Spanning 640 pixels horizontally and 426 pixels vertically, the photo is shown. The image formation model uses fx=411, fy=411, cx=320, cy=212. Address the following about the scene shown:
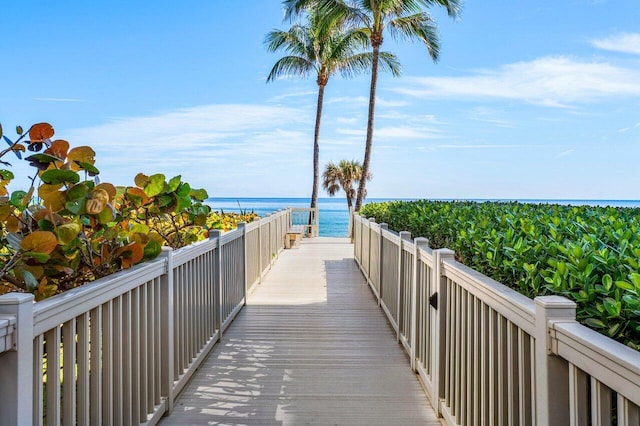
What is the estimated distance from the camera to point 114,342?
1.92 meters

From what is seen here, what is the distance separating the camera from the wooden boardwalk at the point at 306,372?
260cm

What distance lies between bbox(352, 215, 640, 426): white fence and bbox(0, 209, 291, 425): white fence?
1590 millimetres

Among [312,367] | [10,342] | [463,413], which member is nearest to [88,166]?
[10,342]

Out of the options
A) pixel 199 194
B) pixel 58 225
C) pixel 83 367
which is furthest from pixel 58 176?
pixel 199 194

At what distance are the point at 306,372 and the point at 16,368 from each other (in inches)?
91.5

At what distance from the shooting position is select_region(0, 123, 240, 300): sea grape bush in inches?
76.2

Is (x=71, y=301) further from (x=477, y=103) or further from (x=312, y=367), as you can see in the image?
(x=477, y=103)

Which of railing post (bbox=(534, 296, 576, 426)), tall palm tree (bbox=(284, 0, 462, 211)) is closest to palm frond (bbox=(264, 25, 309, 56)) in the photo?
tall palm tree (bbox=(284, 0, 462, 211))

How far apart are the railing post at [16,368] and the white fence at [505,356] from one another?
62.3 inches

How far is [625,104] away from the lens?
32.0m

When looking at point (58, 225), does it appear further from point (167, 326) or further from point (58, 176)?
point (167, 326)

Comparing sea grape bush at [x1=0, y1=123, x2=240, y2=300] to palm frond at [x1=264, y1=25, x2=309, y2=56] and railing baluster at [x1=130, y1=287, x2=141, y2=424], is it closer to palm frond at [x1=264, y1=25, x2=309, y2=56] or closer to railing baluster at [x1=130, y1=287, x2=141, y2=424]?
railing baluster at [x1=130, y1=287, x2=141, y2=424]

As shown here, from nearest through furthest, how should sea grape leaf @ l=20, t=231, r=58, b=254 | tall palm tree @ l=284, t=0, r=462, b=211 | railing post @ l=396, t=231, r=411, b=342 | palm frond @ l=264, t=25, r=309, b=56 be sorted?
sea grape leaf @ l=20, t=231, r=58, b=254 < railing post @ l=396, t=231, r=411, b=342 < tall palm tree @ l=284, t=0, r=462, b=211 < palm frond @ l=264, t=25, r=309, b=56

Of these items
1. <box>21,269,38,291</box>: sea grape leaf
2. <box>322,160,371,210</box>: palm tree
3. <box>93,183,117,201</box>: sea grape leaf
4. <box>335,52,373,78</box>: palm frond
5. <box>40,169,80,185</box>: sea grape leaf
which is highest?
<box>335,52,373,78</box>: palm frond
